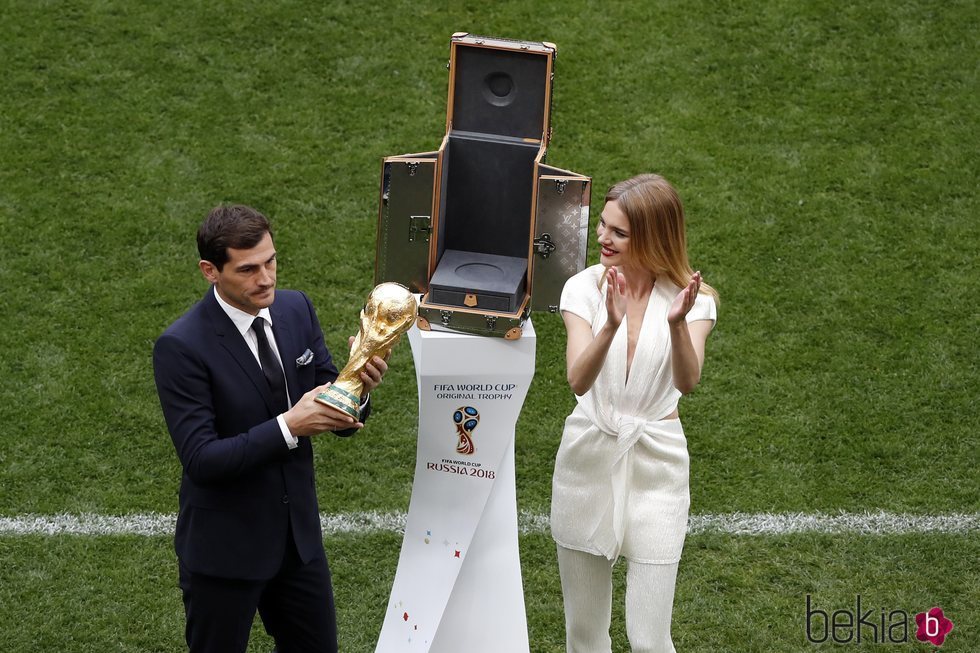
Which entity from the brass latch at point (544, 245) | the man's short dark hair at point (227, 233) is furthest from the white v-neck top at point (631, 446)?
the man's short dark hair at point (227, 233)

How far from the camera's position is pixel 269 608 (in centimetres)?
442

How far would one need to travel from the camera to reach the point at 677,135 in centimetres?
791

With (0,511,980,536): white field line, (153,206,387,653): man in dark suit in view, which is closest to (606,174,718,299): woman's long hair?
(153,206,387,653): man in dark suit

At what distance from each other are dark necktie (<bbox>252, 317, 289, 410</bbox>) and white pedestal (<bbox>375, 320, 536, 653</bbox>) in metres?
0.58

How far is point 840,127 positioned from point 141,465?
4.50 m

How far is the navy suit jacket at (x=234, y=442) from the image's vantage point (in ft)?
12.9

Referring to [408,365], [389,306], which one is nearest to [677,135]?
→ [408,365]

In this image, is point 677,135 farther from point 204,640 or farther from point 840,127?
point 204,640

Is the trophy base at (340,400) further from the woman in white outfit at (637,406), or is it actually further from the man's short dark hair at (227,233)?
the woman in white outfit at (637,406)

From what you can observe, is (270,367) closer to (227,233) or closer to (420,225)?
(227,233)

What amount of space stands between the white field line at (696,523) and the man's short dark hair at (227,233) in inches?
90.5

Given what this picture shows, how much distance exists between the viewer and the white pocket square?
417 centimetres

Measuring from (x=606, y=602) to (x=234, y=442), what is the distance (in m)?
1.48

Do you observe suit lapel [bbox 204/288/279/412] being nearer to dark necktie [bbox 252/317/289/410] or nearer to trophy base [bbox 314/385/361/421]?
dark necktie [bbox 252/317/289/410]
